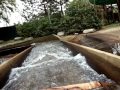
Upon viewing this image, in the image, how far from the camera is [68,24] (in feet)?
58.1

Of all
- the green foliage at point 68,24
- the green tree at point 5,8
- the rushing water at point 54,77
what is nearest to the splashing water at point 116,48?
the rushing water at point 54,77

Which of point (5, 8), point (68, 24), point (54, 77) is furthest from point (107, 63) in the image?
point (5, 8)

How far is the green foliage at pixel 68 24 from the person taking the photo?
17.1 meters

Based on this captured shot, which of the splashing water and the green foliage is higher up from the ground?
the splashing water

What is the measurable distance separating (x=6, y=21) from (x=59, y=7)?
695 cm

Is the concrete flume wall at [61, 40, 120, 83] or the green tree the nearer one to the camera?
the concrete flume wall at [61, 40, 120, 83]

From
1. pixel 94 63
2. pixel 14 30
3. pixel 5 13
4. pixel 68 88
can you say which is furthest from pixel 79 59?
pixel 5 13

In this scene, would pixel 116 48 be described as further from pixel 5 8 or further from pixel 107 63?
pixel 5 8

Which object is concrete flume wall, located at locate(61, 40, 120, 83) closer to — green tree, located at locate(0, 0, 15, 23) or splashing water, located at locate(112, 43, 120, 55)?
splashing water, located at locate(112, 43, 120, 55)

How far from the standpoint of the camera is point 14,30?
21500 mm

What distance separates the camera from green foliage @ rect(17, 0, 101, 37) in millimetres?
17109

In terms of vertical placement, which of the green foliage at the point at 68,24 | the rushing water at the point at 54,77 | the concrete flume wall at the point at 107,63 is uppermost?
the concrete flume wall at the point at 107,63

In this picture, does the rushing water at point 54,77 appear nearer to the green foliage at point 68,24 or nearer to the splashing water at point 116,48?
the splashing water at point 116,48

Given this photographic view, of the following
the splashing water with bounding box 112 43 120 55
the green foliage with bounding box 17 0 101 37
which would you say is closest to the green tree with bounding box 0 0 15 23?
the green foliage with bounding box 17 0 101 37
